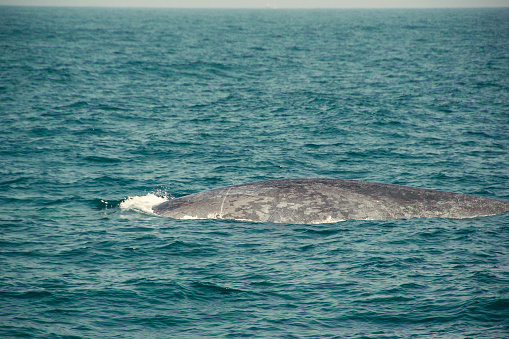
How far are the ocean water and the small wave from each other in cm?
12

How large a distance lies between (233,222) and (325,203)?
10.4ft

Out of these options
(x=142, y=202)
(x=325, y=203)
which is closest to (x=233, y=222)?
(x=325, y=203)

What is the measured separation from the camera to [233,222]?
18172mm

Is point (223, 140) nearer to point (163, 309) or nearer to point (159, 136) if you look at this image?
point (159, 136)

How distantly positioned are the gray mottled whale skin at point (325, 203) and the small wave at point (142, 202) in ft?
5.19

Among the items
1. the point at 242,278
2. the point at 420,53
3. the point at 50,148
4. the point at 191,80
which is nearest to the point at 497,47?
the point at 420,53

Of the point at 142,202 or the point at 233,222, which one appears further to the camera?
the point at 142,202

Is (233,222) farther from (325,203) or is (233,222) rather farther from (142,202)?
(142,202)

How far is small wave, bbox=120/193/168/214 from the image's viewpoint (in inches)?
811

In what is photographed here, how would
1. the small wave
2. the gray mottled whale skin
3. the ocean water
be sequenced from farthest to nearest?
the small wave, the gray mottled whale skin, the ocean water

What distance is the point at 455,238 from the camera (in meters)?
17.2

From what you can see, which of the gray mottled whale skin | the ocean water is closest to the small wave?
the ocean water

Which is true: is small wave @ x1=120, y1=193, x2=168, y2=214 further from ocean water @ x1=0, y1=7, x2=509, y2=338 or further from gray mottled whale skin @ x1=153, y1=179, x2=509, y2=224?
gray mottled whale skin @ x1=153, y1=179, x2=509, y2=224

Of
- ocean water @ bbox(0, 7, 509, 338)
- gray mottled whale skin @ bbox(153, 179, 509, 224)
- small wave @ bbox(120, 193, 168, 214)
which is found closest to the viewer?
ocean water @ bbox(0, 7, 509, 338)
